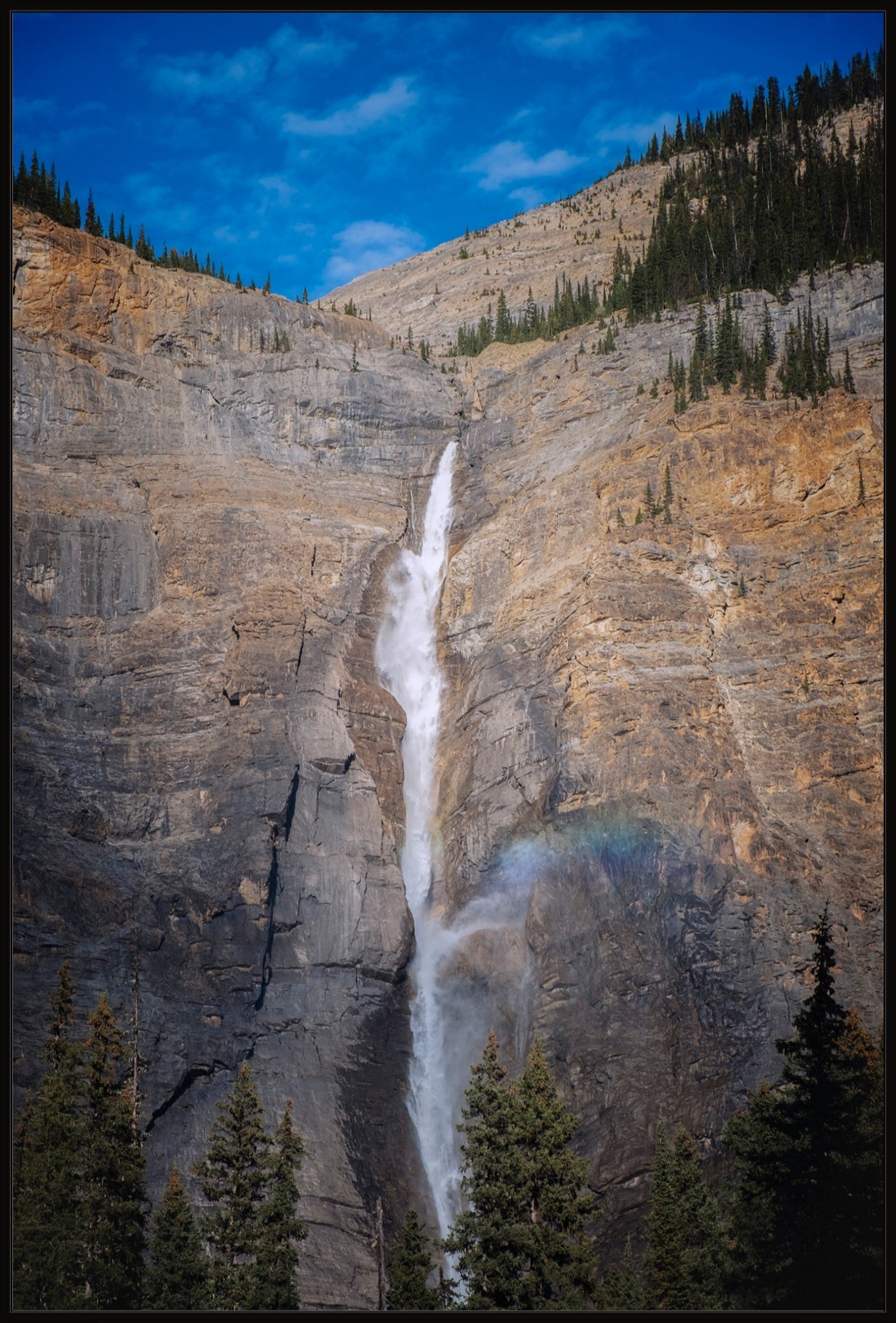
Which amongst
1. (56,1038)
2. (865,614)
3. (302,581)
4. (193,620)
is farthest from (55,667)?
(865,614)

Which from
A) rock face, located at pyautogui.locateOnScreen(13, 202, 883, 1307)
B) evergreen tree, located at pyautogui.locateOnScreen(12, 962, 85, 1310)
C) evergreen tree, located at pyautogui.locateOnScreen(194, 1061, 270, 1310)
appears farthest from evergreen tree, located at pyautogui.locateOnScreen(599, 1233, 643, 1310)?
evergreen tree, located at pyautogui.locateOnScreen(12, 962, 85, 1310)

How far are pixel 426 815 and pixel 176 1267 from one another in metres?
35.6

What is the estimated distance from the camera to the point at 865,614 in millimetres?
75125

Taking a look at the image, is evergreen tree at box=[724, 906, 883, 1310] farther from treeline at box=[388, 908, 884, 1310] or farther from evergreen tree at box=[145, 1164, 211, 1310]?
evergreen tree at box=[145, 1164, 211, 1310]

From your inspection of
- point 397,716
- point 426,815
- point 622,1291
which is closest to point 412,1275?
point 622,1291

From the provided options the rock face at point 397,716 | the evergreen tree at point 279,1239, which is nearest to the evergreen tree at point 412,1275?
the evergreen tree at point 279,1239

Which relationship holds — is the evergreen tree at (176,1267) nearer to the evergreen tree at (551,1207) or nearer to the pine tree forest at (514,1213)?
the pine tree forest at (514,1213)

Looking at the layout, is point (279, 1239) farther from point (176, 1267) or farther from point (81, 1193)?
point (81, 1193)

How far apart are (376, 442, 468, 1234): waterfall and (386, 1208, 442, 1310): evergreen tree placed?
16739 millimetres

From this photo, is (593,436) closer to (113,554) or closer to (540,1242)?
(113,554)

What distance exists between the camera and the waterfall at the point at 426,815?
67625 millimetres

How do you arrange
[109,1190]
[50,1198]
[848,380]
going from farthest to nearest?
[848,380] < [109,1190] < [50,1198]

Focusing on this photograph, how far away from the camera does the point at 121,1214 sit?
47.8 meters

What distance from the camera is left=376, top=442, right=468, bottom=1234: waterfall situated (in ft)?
222
